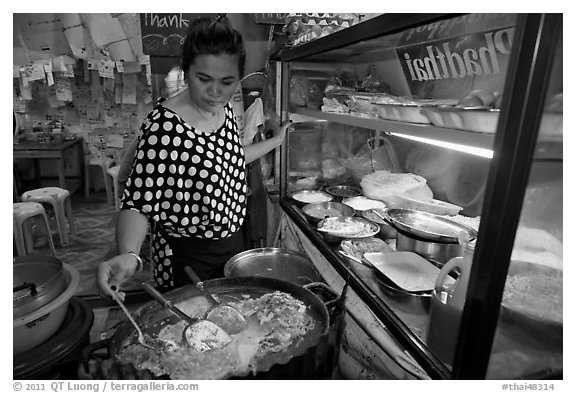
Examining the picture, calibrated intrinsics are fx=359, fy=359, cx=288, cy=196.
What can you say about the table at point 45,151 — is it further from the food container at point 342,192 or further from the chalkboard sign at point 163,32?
the food container at point 342,192

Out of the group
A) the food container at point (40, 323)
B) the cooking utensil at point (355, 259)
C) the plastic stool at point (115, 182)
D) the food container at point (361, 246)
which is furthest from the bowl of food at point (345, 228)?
the plastic stool at point (115, 182)

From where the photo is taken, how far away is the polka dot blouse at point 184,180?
1.74 metres

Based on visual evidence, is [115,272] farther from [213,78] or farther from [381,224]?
[381,224]

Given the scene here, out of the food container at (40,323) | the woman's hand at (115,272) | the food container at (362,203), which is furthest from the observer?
the food container at (362,203)

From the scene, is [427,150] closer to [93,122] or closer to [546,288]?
[546,288]

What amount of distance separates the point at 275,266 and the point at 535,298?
56.4 inches

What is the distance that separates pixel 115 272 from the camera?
140cm

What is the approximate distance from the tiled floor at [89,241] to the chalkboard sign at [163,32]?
8.34 feet

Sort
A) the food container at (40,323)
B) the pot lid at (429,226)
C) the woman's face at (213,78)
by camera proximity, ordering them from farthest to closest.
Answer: the food container at (40,323) → the pot lid at (429,226) → the woman's face at (213,78)

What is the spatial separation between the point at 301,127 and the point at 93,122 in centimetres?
A: 603

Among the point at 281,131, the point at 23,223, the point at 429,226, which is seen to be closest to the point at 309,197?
the point at 281,131

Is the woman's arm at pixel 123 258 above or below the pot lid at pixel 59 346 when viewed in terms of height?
above
